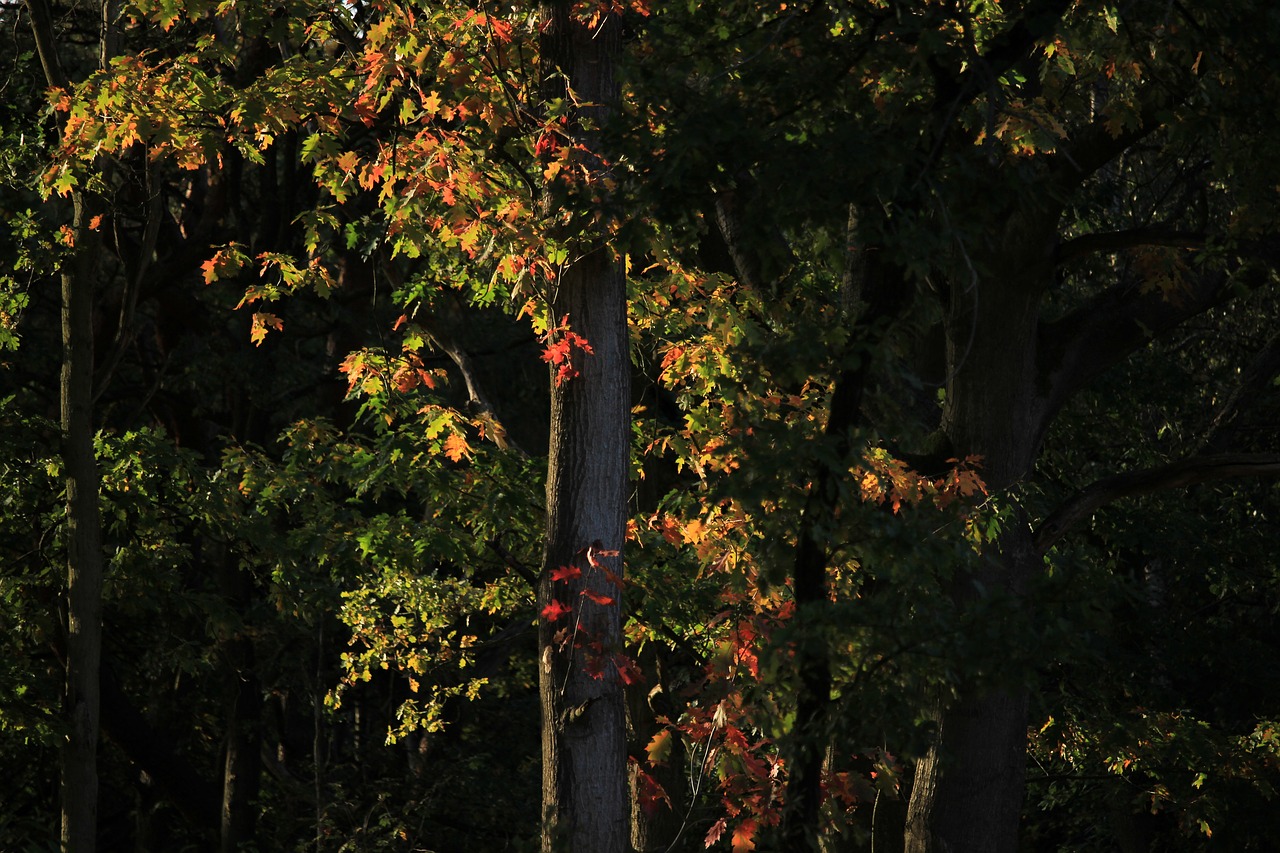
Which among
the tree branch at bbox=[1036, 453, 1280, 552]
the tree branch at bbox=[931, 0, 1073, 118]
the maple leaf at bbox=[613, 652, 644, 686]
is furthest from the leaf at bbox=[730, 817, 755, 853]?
the tree branch at bbox=[931, 0, 1073, 118]

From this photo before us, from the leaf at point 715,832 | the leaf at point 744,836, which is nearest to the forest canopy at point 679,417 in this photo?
the leaf at point 744,836

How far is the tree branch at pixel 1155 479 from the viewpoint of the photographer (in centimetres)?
1041

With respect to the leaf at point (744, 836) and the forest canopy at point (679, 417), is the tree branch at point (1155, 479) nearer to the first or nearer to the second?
the forest canopy at point (679, 417)

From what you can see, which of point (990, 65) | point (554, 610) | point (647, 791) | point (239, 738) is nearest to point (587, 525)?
point (554, 610)

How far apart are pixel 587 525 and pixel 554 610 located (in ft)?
1.83

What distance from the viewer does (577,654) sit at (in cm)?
811

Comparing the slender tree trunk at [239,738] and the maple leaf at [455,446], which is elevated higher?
the maple leaf at [455,446]

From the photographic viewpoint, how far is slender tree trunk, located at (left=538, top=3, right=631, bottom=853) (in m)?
8.07

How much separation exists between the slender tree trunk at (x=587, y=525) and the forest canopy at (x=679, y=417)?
0.08ft

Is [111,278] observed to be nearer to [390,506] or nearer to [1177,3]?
[390,506]

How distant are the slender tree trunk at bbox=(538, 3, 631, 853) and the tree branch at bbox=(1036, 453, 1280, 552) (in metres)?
3.85

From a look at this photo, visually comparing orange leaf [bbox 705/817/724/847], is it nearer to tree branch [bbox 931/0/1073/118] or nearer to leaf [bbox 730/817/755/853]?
leaf [bbox 730/817/755/853]

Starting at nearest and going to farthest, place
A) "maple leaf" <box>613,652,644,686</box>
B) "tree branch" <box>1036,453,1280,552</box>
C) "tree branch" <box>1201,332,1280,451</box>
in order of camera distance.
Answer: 1. "maple leaf" <box>613,652,644,686</box>
2. "tree branch" <box>1036,453,1280,552</box>
3. "tree branch" <box>1201,332,1280,451</box>

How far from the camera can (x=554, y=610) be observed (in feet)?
26.4
